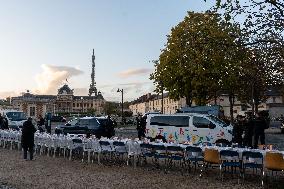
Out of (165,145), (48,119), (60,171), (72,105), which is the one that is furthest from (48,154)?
(72,105)

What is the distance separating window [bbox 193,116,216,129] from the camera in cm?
2348

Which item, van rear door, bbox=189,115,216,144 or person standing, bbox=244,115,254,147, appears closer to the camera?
person standing, bbox=244,115,254,147

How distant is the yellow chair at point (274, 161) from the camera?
13.0 metres

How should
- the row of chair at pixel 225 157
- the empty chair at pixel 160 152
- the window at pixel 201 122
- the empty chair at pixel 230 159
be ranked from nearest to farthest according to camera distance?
the row of chair at pixel 225 157 < the empty chair at pixel 230 159 < the empty chair at pixel 160 152 < the window at pixel 201 122

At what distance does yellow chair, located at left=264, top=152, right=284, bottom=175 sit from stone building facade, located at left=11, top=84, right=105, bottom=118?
154218 millimetres

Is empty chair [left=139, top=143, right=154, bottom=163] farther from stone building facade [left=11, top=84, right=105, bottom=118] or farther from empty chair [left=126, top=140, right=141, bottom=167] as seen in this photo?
stone building facade [left=11, top=84, right=105, bottom=118]

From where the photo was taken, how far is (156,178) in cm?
1462

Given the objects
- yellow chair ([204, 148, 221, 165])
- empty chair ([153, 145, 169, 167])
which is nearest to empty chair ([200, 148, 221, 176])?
yellow chair ([204, 148, 221, 165])

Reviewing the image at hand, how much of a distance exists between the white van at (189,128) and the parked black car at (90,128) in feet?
15.9

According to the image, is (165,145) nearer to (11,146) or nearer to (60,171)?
(60,171)

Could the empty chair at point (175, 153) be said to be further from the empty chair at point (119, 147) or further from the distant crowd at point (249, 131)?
the distant crowd at point (249, 131)

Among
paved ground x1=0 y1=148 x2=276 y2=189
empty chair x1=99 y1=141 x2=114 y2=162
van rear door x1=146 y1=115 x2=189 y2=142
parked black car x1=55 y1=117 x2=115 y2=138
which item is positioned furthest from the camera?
parked black car x1=55 y1=117 x2=115 y2=138

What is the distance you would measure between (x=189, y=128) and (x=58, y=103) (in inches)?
6225

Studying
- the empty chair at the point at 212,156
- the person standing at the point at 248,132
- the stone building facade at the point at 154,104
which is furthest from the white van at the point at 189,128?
the stone building facade at the point at 154,104
